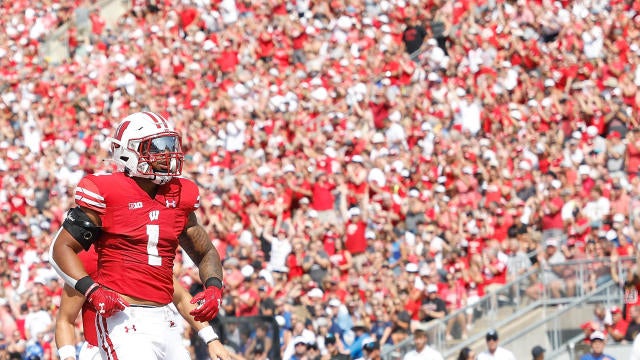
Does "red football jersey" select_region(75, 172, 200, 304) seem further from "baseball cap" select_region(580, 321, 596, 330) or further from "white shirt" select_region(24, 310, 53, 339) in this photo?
"white shirt" select_region(24, 310, 53, 339)

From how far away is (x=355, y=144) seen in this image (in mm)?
18188

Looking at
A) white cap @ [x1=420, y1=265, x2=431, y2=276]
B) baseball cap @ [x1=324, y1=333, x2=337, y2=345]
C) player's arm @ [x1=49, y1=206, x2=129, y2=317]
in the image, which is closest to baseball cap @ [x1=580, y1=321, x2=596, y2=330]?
white cap @ [x1=420, y1=265, x2=431, y2=276]

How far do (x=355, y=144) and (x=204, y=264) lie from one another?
10555 mm

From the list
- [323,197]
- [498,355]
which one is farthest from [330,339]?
[323,197]

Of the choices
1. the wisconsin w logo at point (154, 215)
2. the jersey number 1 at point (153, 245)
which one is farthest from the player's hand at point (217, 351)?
the wisconsin w logo at point (154, 215)

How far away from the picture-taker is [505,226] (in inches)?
611

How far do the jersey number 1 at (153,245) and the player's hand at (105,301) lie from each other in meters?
0.32

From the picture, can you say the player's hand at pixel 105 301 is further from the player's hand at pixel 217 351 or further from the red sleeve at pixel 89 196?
the player's hand at pixel 217 351

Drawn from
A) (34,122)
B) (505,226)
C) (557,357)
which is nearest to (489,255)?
(505,226)

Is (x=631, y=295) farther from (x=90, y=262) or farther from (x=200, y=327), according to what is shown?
(x=90, y=262)

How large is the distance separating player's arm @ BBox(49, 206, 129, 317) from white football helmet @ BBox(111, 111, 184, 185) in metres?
0.34

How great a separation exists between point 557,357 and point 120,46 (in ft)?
39.6

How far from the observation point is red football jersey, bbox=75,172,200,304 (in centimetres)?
722

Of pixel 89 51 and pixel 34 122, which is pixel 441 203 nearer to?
pixel 34 122
